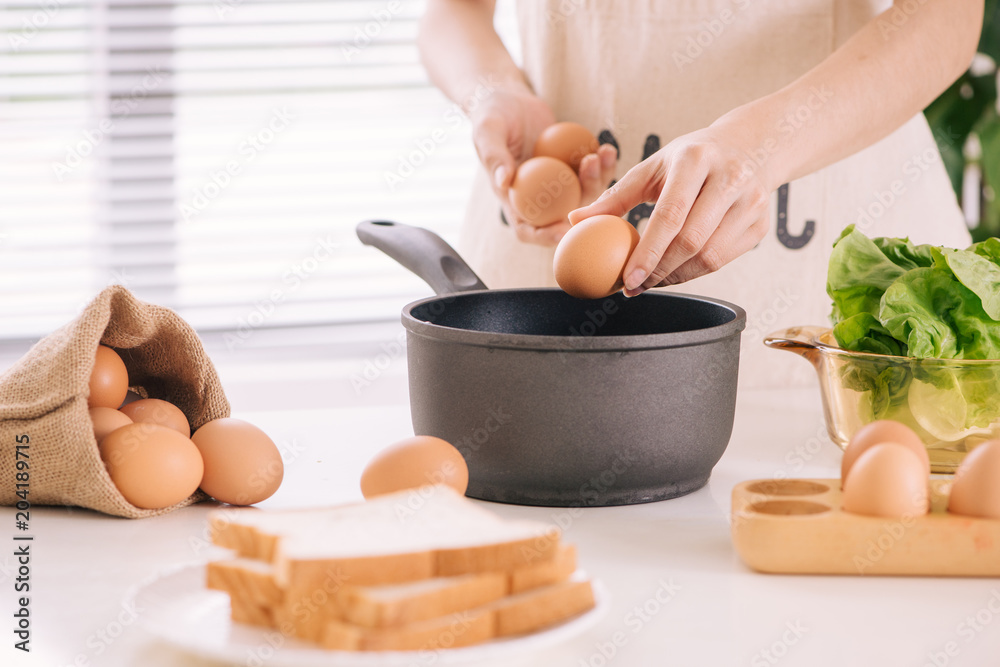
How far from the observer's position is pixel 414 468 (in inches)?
33.1

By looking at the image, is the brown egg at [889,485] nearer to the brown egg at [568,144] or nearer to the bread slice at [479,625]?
the bread slice at [479,625]

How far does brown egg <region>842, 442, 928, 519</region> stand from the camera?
0.76 m

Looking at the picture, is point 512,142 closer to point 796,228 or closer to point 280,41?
point 796,228

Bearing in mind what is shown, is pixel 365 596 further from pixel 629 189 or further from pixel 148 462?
pixel 629 189

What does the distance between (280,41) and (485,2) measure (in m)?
1.15

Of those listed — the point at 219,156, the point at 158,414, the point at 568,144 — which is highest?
the point at 219,156

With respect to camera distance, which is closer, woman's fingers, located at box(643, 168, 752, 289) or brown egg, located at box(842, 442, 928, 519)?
brown egg, located at box(842, 442, 928, 519)

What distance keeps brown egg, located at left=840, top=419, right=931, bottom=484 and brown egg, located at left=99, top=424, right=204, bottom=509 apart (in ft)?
1.84

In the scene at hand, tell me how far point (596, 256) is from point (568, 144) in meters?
0.52

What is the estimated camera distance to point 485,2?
180 centimetres

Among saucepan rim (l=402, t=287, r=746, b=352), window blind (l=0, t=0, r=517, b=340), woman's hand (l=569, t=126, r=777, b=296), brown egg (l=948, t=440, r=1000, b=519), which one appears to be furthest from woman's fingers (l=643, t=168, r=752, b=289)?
window blind (l=0, t=0, r=517, b=340)

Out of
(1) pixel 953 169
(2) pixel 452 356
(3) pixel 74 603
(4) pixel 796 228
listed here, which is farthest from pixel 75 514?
(1) pixel 953 169

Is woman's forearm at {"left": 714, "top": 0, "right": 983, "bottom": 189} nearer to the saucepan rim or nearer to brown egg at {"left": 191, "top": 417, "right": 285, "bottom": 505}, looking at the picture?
the saucepan rim

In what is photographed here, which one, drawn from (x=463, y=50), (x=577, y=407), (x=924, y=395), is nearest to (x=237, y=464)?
(x=577, y=407)
